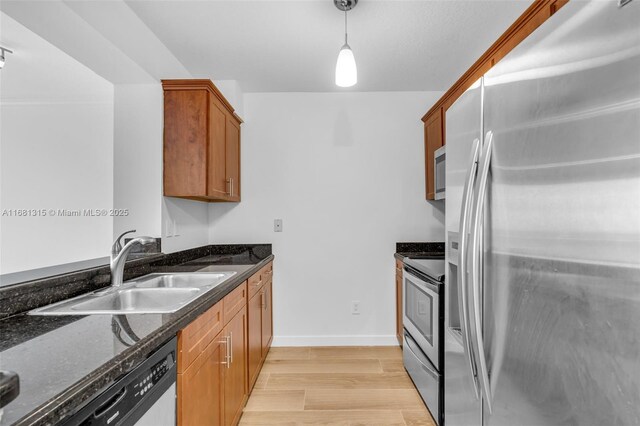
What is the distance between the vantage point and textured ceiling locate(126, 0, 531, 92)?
76.9 inches

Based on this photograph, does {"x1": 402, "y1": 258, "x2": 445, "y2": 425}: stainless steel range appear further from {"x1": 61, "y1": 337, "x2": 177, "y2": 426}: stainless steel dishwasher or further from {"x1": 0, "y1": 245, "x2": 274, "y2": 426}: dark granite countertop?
{"x1": 61, "y1": 337, "x2": 177, "y2": 426}: stainless steel dishwasher

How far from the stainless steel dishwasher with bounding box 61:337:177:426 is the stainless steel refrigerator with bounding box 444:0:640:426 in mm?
965

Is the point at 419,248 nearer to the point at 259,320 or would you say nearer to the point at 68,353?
the point at 259,320

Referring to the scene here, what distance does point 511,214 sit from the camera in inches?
34.6

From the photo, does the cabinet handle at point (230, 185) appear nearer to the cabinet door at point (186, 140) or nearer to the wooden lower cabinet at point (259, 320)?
the cabinet door at point (186, 140)

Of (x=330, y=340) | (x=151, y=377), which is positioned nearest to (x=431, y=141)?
(x=330, y=340)

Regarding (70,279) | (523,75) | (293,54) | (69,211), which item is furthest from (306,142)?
(523,75)

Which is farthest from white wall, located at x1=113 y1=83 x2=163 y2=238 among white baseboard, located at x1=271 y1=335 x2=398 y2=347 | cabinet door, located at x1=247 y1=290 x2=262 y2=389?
white baseboard, located at x1=271 y1=335 x2=398 y2=347

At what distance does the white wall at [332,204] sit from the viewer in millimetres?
3217

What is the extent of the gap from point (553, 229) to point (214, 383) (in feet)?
4.67

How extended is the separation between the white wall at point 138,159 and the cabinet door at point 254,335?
0.82m

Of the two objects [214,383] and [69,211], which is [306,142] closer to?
[69,211]

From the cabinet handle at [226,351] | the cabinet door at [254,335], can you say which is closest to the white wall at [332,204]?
the cabinet door at [254,335]

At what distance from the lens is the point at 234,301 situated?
182 cm
